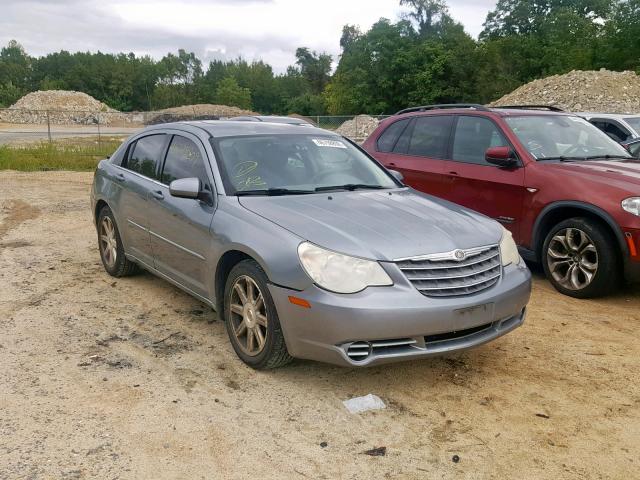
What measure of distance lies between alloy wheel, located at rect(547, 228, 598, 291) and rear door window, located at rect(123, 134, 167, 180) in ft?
12.2

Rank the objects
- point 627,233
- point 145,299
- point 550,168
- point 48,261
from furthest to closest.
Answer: point 48,261 → point 550,168 → point 145,299 → point 627,233

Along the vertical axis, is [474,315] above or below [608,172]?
below

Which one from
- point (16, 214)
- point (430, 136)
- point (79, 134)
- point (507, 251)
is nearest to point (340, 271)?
point (507, 251)

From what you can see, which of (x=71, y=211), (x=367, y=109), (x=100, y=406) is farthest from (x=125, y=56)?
(x=100, y=406)

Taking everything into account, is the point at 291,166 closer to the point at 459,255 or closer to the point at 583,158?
the point at 459,255

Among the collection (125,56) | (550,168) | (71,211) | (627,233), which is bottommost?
(71,211)

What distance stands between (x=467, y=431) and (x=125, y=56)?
132m

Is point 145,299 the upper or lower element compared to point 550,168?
lower

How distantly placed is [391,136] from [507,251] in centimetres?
406

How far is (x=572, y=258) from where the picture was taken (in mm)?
5934

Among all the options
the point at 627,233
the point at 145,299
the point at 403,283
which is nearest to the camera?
the point at 403,283

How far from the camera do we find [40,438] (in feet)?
10.9

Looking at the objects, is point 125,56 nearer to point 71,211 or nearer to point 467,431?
point 71,211

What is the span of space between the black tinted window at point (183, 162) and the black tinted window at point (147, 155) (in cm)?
20
